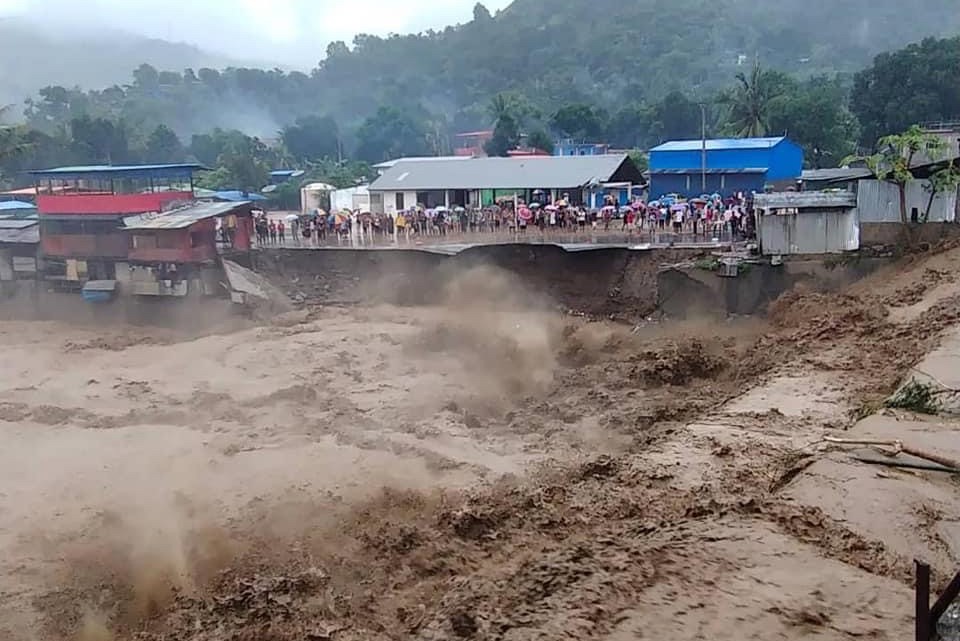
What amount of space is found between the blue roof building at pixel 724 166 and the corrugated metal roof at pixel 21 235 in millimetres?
28006

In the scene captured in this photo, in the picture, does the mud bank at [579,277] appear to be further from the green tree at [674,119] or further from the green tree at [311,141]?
the green tree at [311,141]

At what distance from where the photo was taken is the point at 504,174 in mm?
40469

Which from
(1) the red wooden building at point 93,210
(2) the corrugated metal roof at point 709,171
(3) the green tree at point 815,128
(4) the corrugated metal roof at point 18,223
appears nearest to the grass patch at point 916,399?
(1) the red wooden building at point 93,210

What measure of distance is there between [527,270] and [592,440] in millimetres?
13183

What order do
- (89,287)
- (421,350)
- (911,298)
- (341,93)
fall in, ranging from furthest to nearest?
1. (341,93)
2. (89,287)
3. (421,350)
4. (911,298)

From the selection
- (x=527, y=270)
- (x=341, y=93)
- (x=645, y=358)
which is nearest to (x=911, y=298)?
(x=645, y=358)

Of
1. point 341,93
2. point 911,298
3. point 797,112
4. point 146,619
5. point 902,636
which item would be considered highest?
point 341,93

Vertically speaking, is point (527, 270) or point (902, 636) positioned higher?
point (527, 270)

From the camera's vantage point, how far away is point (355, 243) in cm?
3412

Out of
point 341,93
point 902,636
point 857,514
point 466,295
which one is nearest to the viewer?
point 902,636

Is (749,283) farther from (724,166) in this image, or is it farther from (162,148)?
(162,148)

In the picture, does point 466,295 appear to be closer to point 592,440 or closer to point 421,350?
point 421,350

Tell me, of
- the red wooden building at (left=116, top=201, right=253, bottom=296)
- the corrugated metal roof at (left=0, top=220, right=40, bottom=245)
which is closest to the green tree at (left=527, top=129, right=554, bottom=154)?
the red wooden building at (left=116, top=201, right=253, bottom=296)

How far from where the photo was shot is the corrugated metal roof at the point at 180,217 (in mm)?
31875
